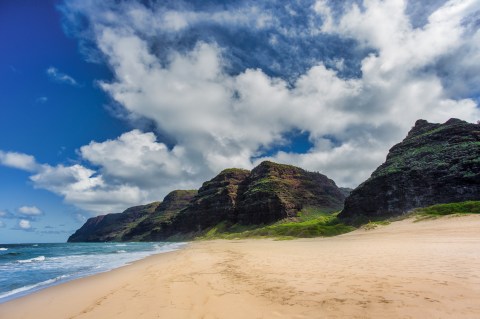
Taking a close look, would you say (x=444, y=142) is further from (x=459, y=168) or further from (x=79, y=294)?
(x=79, y=294)

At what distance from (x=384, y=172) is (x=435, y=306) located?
71.3 m

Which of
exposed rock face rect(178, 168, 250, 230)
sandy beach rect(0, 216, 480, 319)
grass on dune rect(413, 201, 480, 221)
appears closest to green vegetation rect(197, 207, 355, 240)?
grass on dune rect(413, 201, 480, 221)

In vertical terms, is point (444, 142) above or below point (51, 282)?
above

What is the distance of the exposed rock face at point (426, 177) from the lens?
54906 mm

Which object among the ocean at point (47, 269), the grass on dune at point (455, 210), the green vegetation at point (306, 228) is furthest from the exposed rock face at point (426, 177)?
the ocean at point (47, 269)

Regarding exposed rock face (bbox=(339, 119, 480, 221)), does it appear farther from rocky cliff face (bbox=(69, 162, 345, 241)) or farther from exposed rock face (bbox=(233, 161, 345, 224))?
rocky cliff face (bbox=(69, 162, 345, 241))

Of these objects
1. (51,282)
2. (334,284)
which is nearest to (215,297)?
(334,284)

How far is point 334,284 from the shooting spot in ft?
30.1

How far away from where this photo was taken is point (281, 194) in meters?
142

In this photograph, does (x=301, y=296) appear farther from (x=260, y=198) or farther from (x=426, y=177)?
(x=260, y=198)

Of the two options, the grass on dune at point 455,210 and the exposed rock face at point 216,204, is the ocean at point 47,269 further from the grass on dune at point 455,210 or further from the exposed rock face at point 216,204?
the exposed rock face at point 216,204

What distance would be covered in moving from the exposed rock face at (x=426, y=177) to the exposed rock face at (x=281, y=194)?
2494 inches

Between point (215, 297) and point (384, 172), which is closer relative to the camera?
point (215, 297)

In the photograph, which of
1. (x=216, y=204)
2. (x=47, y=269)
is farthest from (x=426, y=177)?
(x=216, y=204)
